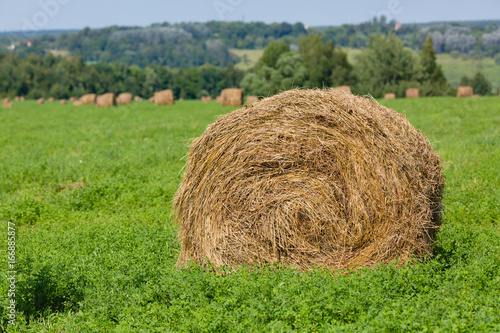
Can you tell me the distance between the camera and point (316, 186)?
623 centimetres

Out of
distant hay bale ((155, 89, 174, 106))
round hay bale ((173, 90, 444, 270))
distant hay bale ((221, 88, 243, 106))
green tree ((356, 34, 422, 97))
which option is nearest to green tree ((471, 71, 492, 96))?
green tree ((356, 34, 422, 97))

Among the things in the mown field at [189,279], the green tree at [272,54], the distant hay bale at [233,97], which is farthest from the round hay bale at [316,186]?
the green tree at [272,54]

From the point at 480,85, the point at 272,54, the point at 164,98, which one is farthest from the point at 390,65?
the point at 164,98

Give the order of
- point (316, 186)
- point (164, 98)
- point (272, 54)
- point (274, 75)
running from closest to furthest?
point (316, 186), point (164, 98), point (274, 75), point (272, 54)

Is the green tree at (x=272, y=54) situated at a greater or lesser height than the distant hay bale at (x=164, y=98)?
greater

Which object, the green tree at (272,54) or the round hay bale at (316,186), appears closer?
the round hay bale at (316,186)

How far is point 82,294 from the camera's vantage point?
229 inches

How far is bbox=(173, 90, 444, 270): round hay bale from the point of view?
19.9 ft

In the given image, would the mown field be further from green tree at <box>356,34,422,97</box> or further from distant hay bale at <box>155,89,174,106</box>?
green tree at <box>356,34,422,97</box>

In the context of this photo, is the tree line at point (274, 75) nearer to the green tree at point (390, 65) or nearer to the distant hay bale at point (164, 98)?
the green tree at point (390, 65)

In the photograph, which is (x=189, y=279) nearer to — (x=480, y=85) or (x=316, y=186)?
(x=316, y=186)

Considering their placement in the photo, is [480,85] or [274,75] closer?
[274,75]

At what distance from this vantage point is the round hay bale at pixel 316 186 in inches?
239

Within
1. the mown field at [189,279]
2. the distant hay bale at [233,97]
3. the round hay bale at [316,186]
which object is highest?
the round hay bale at [316,186]
